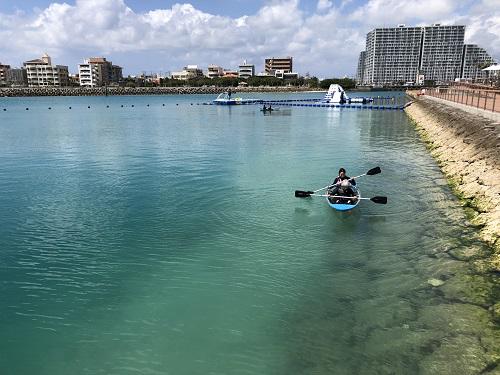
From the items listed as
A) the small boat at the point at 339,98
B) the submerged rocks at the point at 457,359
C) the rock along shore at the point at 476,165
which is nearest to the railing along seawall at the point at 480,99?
the rock along shore at the point at 476,165

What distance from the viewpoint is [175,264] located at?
13.5 meters

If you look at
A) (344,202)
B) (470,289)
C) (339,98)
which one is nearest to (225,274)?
(470,289)

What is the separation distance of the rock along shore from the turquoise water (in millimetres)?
751

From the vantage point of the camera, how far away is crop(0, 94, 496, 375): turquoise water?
913 cm

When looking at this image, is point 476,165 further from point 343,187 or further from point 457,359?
point 457,359

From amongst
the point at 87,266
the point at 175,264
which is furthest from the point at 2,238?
the point at 175,264

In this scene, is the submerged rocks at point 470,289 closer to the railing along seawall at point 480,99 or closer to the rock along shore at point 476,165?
the rock along shore at point 476,165

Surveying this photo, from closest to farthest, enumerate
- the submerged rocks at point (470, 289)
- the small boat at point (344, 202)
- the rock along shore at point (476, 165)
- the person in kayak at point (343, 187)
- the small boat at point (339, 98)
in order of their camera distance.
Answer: the submerged rocks at point (470, 289)
the rock along shore at point (476, 165)
the small boat at point (344, 202)
the person in kayak at point (343, 187)
the small boat at point (339, 98)

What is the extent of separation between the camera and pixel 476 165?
72.8 feet

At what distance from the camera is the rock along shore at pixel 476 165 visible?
15440 mm

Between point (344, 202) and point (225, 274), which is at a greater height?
point (344, 202)

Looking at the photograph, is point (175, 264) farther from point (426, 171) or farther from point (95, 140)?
point (95, 140)

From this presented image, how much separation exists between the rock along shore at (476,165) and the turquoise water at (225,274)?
0.75 metres

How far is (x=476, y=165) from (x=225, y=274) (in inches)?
668
